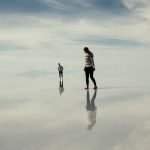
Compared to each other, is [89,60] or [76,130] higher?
[89,60]

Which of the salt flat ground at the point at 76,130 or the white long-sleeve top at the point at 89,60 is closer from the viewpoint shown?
the salt flat ground at the point at 76,130

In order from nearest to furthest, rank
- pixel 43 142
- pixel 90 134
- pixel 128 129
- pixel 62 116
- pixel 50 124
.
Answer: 1. pixel 43 142
2. pixel 90 134
3. pixel 128 129
4. pixel 50 124
5. pixel 62 116

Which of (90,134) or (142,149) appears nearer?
(142,149)

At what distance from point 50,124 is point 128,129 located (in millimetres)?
2078

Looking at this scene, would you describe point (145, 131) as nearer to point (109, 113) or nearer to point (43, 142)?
point (43, 142)

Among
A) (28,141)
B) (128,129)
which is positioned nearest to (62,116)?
(128,129)

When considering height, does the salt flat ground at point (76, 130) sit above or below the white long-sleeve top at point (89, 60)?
below

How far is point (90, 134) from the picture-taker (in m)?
8.30

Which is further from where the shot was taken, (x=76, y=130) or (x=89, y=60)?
(x=89, y=60)

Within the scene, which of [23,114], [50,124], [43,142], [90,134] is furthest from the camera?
[23,114]

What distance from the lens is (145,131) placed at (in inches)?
335

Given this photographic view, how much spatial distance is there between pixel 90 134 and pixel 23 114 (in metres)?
4.70

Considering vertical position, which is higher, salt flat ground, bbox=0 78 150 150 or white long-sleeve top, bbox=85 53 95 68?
white long-sleeve top, bbox=85 53 95 68

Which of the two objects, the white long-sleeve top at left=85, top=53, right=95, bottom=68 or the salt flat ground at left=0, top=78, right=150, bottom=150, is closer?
the salt flat ground at left=0, top=78, right=150, bottom=150
